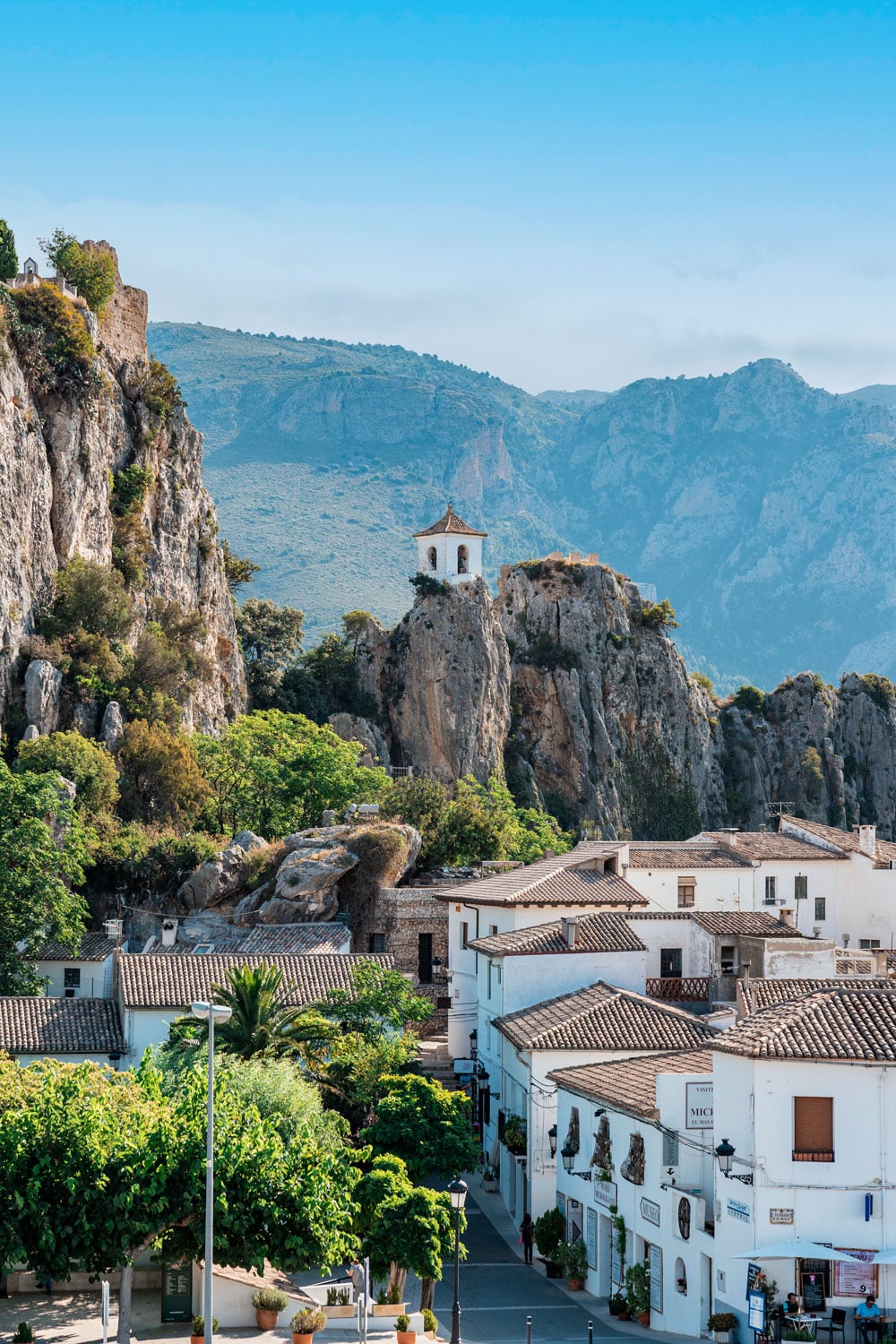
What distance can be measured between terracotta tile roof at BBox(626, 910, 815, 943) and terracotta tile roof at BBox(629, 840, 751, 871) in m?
6.94

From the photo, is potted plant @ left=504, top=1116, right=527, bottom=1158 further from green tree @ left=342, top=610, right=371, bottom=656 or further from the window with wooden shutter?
green tree @ left=342, top=610, right=371, bottom=656

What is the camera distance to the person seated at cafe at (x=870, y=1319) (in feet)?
125

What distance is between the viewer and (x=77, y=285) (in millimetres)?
101812

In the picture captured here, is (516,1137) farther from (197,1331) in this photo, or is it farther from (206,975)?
(197,1331)

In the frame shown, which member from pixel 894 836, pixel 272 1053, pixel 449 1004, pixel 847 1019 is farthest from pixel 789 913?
pixel 894 836

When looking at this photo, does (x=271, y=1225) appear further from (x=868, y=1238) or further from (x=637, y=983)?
(x=637, y=983)

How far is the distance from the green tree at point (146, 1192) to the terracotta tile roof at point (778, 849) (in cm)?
4764

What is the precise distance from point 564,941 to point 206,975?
12.7 metres

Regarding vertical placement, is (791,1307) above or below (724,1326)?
above

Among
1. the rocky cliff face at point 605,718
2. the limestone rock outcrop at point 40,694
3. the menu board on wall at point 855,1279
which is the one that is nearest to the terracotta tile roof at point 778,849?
the rocky cliff face at point 605,718

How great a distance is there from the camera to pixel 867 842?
88125 mm

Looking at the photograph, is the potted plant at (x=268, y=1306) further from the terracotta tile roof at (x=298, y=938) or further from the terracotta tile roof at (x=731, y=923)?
the terracotta tile roof at (x=298, y=938)

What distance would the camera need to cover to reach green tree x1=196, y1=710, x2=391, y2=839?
89.5 metres

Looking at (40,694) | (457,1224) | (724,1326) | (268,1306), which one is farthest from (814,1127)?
(40,694)
